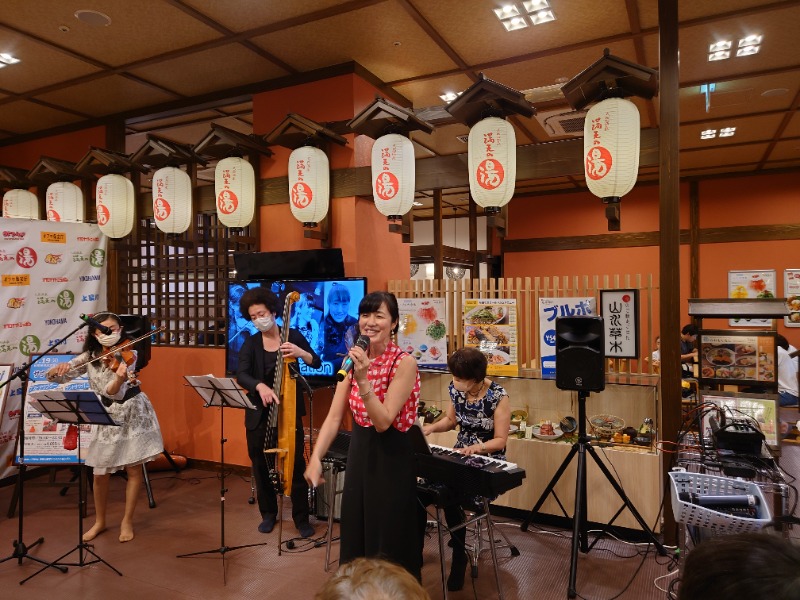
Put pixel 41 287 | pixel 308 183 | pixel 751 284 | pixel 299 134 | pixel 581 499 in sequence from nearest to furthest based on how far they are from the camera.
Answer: pixel 581 499 → pixel 308 183 → pixel 299 134 → pixel 41 287 → pixel 751 284

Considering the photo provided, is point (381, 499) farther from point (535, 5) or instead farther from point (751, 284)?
point (751, 284)

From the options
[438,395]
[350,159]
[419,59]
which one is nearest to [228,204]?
[350,159]

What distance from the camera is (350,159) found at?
5.32m

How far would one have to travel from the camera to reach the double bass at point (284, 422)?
384 cm

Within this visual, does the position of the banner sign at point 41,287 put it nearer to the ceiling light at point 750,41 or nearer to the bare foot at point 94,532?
the bare foot at point 94,532

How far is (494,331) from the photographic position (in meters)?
4.87

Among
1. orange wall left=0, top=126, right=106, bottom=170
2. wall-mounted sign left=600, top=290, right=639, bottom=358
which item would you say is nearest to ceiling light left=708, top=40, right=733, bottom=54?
wall-mounted sign left=600, top=290, right=639, bottom=358

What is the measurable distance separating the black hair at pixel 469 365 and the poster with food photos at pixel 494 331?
4.16 feet

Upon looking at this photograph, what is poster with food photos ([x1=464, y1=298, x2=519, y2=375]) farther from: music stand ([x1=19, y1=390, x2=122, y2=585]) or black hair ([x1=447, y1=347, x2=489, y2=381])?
music stand ([x1=19, y1=390, x2=122, y2=585])

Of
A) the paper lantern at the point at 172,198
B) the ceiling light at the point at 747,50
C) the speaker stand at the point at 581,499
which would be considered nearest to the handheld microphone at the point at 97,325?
the paper lantern at the point at 172,198

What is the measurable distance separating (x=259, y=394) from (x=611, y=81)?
133 inches

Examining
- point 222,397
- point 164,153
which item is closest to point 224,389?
point 222,397

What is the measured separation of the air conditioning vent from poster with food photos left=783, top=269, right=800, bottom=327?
4736 mm

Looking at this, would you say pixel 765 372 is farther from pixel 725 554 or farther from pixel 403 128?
pixel 725 554
